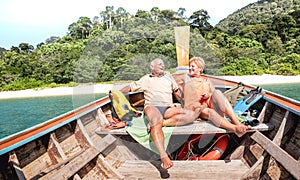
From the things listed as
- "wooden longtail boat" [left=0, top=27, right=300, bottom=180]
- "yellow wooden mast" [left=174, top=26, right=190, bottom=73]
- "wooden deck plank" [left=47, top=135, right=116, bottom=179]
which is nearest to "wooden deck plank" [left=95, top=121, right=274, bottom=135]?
"wooden longtail boat" [left=0, top=27, right=300, bottom=180]

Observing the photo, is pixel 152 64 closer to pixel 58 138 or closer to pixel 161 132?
pixel 161 132

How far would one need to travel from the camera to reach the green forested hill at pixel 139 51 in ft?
11.0

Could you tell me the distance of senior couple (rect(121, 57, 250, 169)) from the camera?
2.80m

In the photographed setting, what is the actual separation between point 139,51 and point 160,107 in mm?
1099

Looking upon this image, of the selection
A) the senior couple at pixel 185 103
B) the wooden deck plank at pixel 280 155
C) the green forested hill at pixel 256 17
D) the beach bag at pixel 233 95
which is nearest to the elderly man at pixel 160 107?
the senior couple at pixel 185 103

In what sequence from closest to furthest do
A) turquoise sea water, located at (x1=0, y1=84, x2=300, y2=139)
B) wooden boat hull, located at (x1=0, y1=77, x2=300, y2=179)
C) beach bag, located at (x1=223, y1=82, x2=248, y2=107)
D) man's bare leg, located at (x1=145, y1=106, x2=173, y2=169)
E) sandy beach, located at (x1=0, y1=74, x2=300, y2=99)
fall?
wooden boat hull, located at (x1=0, y1=77, x2=300, y2=179) → man's bare leg, located at (x1=145, y1=106, x2=173, y2=169) → beach bag, located at (x1=223, y1=82, x2=248, y2=107) → turquoise sea water, located at (x1=0, y1=84, x2=300, y2=139) → sandy beach, located at (x1=0, y1=74, x2=300, y2=99)

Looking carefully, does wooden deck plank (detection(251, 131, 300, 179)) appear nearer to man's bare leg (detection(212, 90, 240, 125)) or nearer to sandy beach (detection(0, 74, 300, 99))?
man's bare leg (detection(212, 90, 240, 125))

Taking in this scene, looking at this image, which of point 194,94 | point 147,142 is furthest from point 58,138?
point 194,94

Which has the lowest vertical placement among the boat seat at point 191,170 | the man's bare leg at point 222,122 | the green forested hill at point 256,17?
the boat seat at point 191,170

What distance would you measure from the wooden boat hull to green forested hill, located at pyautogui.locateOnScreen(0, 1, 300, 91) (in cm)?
69

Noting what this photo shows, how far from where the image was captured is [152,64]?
321 cm

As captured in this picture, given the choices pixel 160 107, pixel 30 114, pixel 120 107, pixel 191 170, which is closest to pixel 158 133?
pixel 160 107

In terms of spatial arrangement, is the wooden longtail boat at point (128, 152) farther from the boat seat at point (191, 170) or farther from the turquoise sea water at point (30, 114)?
the turquoise sea water at point (30, 114)

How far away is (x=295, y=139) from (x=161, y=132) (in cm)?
130
